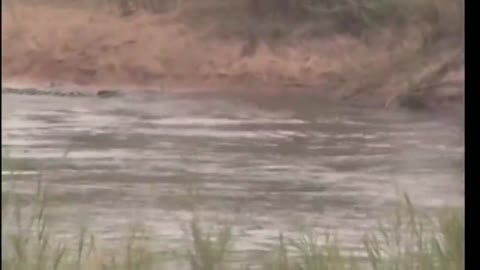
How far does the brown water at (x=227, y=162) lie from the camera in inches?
45.7

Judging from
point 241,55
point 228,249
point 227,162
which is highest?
point 241,55

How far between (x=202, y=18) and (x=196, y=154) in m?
0.19

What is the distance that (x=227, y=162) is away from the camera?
3.87ft

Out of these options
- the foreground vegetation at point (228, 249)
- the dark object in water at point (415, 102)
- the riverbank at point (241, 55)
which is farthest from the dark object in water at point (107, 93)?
the dark object in water at point (415, 102)

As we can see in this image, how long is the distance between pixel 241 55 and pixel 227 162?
15 centimetres

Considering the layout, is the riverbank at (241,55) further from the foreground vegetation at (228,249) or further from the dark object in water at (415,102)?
the foreground vegetation at (228,249)

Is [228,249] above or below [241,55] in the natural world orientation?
below

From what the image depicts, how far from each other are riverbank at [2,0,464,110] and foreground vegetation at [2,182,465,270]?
Answer: 0.54 feet

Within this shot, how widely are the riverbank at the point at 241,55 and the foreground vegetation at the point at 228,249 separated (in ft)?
0.54

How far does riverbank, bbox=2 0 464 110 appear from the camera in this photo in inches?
45.9

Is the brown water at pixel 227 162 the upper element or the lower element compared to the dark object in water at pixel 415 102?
lower

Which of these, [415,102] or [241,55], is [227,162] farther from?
[415,102]

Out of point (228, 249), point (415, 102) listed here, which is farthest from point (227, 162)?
point (415, 102)

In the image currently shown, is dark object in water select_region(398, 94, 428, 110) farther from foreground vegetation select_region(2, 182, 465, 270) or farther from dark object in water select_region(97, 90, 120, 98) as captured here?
dark object in water select_region(97, 90, 120, 98)
